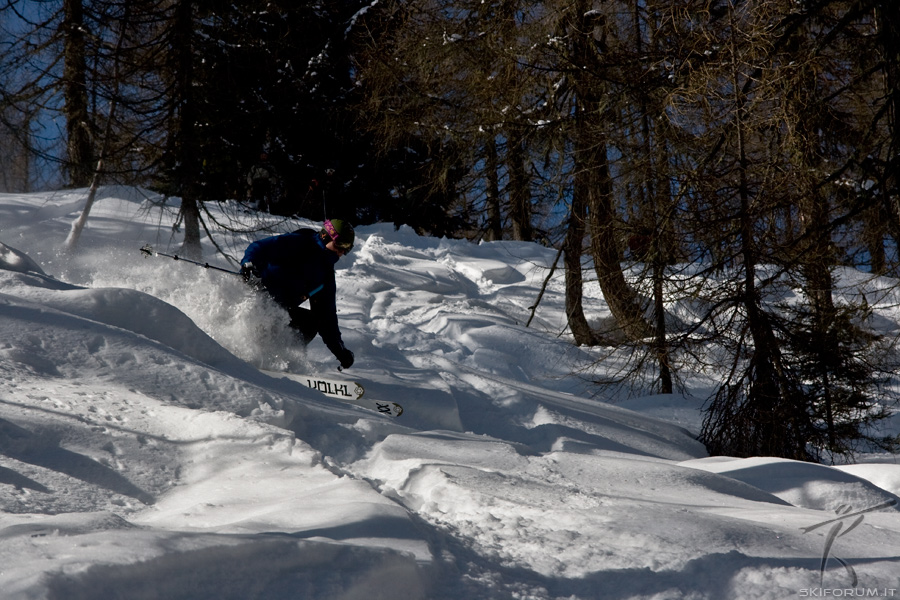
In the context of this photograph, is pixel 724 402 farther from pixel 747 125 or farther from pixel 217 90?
pixel 217 90

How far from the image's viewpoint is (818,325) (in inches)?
265

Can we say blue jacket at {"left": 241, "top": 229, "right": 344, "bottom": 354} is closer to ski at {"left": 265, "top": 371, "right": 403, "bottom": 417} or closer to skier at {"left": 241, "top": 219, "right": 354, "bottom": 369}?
skier at {"left": 241, "top": 219, "right": 354, "bottom": 369}

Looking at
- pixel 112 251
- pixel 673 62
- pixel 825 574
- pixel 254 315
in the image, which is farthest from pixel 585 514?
pixel 112 251

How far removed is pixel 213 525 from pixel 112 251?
9980 mm

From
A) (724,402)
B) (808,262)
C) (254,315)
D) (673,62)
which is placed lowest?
(724,402)

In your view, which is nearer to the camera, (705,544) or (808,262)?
(705,544)

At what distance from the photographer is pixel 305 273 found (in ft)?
→ 22.0
